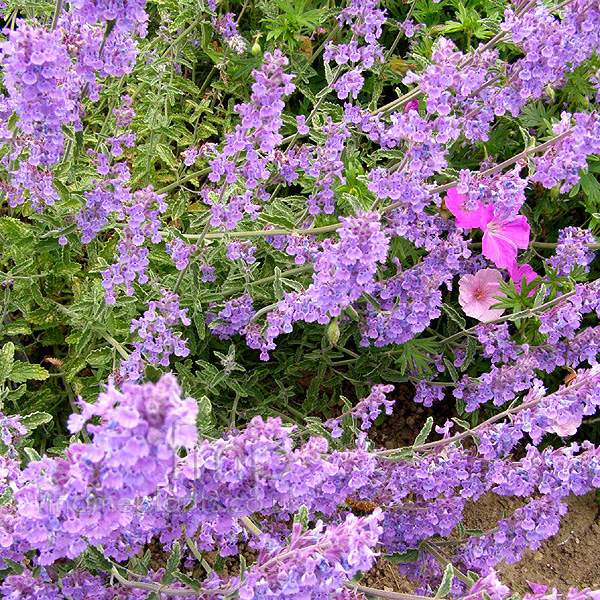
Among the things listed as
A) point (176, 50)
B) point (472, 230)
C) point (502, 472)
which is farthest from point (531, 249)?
point (176, 50)

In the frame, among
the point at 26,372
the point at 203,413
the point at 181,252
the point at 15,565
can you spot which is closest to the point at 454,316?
the point at 181,252

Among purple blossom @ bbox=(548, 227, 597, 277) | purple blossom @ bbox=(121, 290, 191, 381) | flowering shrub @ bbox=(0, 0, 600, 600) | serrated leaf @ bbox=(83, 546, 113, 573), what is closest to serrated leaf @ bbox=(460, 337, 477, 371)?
flowering shrub @ bbox=(0, 0, 600, 600)

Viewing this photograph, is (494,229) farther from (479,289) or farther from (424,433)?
(424,433)

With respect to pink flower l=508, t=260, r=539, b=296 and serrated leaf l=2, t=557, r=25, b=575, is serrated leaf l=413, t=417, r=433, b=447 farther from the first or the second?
serrated leaf l=2, t=557, r=25, b=575

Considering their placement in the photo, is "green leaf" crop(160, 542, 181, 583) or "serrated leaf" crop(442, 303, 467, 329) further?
"serrated leaf" crop(442, 303, 467, 329)

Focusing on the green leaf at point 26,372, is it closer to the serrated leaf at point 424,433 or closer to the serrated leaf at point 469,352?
the serrated leaf at point 424,433

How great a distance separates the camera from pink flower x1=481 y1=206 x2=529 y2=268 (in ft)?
11.3

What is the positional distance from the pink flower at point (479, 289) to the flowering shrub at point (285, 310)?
12 millimetres

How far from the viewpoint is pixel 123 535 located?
225 cm

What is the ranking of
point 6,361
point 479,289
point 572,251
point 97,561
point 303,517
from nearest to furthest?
1. point 303,517
2. point 97,561
3. point 6,361
4. point 572,251
5. point 479,289

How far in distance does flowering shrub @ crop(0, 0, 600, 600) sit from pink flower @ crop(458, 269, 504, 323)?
0.5 inches

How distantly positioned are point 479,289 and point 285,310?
48.8 inches

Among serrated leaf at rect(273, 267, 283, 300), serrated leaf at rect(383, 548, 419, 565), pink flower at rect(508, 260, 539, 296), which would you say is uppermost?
serrated leaf at rect(273, 267, 283, 300)

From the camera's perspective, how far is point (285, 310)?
2766 millimetres
